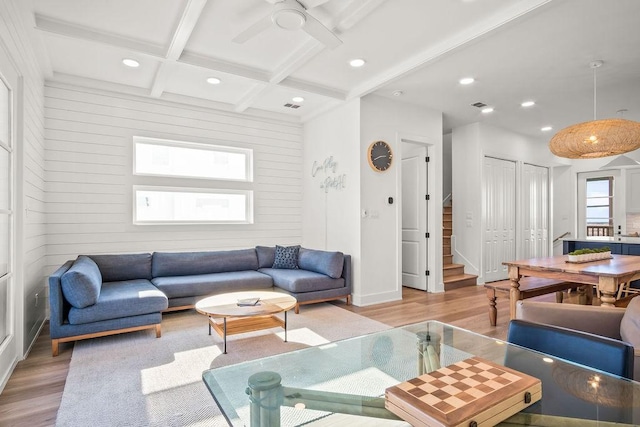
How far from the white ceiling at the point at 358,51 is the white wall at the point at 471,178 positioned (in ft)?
3.69

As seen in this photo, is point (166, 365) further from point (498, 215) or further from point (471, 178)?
point (498, 215)

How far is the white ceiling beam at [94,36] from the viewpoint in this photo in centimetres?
302

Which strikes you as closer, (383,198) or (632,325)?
(632,325)

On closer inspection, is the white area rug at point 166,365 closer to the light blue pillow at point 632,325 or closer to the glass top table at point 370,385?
the glass top table at point 370,385

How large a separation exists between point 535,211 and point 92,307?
7732mm

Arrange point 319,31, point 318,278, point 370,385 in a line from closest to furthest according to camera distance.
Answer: point 370,385
point 319,31
point 318,278

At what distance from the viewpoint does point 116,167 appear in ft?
14.9

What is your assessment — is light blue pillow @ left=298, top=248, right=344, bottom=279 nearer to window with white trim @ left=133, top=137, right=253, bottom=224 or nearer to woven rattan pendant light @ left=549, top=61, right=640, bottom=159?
window with white trim @ left=133, top=137, right=253, bottom=224

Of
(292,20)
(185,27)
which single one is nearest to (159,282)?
(185,27)

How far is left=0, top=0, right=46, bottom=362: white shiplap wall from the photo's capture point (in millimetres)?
2752

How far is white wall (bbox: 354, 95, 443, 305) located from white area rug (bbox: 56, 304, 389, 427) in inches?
31.2

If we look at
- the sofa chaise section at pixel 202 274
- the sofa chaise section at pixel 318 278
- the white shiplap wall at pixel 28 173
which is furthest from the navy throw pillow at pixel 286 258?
the white shiplap wall at pixel 28 173

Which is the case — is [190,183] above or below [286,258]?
above

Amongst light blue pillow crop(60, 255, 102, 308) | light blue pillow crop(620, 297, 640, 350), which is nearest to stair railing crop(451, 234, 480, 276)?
light blue pillow crop(620, 297, 640, 350)
